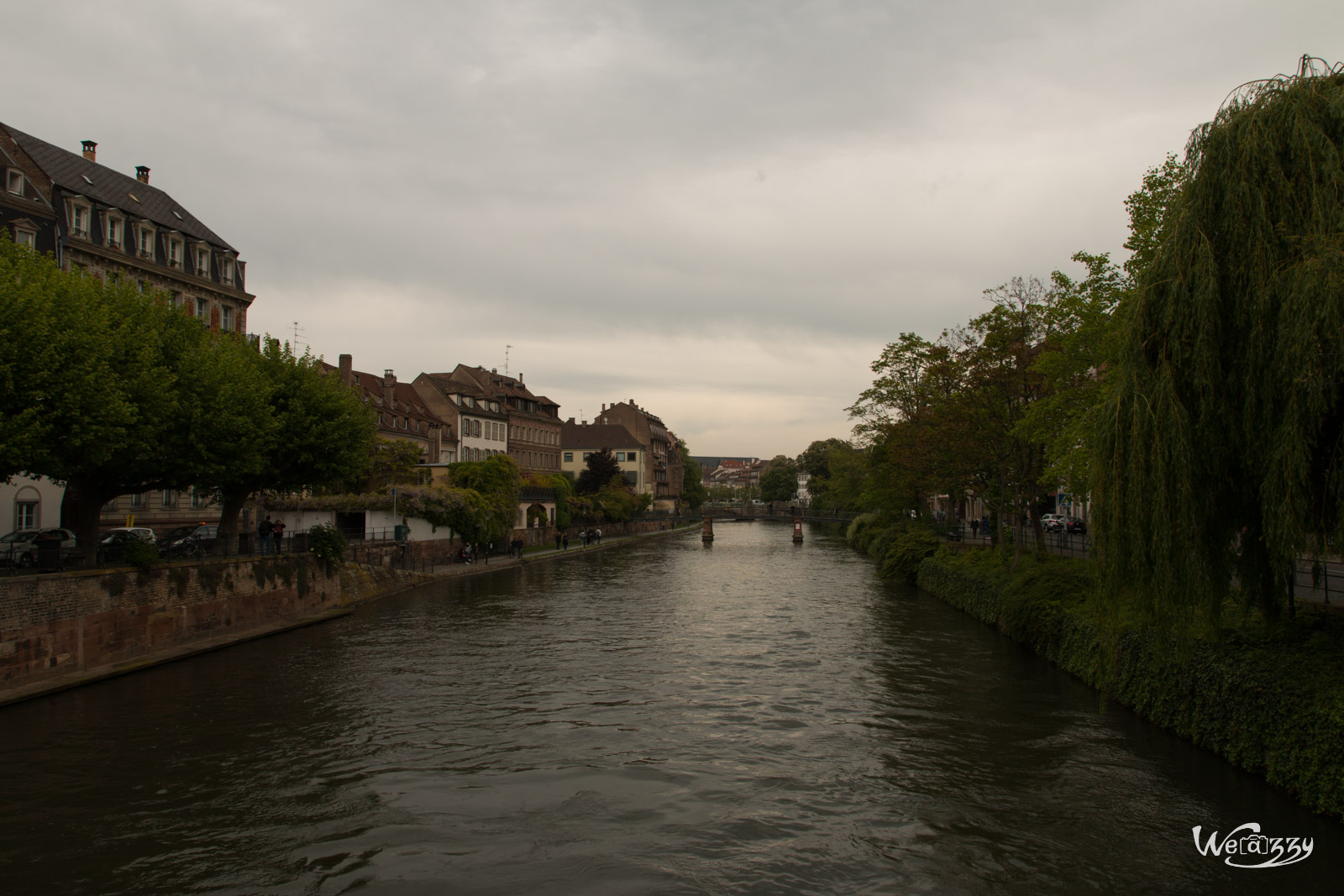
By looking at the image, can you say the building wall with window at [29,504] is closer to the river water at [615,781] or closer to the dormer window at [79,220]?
the dormer window at [79,220]

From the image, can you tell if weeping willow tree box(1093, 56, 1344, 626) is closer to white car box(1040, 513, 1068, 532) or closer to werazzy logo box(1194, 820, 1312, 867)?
werazzy logo box(1194, 820, 1312, 867)

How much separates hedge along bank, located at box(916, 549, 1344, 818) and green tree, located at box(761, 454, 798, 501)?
137126mm

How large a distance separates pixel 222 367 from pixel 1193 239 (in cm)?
2403

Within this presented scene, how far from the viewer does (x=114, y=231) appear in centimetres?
3791

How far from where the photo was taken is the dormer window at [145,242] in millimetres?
39156

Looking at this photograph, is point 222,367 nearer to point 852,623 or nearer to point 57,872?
point 57,872

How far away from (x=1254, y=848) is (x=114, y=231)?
147 ft

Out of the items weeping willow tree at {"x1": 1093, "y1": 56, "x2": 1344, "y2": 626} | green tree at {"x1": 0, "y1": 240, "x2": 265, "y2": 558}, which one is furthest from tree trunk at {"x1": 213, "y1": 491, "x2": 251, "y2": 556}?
weeping willow tree at {"x1": 1093, "y1": 56, "x2": 1344, "y2": 626}

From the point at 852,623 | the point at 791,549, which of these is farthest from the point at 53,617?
the point at 791,549

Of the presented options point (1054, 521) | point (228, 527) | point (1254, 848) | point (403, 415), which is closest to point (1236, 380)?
point (1254, 848)

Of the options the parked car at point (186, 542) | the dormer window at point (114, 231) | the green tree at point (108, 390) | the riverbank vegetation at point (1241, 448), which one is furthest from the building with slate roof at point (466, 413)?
the riverbank vegetation at point (1241, 448)

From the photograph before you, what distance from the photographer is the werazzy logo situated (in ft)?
32.7

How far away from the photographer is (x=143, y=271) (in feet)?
128

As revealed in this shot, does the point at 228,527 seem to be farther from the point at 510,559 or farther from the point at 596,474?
the point at 596,474
